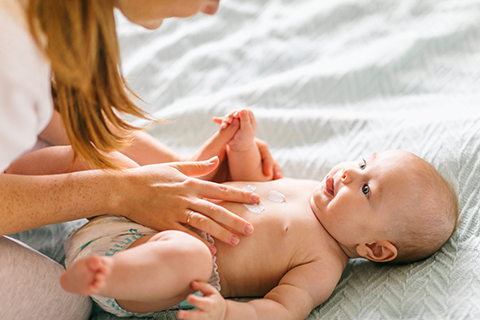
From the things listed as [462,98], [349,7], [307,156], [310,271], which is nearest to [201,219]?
[310,271]

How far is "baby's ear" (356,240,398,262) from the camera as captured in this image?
110 centimetres

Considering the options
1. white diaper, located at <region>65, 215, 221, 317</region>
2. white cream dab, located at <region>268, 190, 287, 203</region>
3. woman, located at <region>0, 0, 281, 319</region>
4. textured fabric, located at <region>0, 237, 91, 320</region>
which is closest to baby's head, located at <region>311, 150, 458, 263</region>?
white cream dab, located at <region>268, 190, 287, 203</region>

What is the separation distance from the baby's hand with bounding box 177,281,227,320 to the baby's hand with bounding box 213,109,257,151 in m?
0.55

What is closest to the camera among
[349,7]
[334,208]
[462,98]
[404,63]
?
[334,208]

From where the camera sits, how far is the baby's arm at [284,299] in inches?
32.5

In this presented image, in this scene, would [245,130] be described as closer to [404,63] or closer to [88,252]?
[88,252]

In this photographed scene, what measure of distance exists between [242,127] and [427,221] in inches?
22.6

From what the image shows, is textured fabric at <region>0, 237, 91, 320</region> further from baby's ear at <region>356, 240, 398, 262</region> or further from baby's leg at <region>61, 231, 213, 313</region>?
baby's ear at <region>356, 240, 398, 262</region>

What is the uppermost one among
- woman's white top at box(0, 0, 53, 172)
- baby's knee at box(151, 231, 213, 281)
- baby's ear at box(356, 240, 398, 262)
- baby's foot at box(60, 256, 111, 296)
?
woman's white top at box(0, 0, 53, 172)

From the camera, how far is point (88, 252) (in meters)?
1.00

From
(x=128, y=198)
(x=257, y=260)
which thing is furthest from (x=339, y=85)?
(x=128, y=198)

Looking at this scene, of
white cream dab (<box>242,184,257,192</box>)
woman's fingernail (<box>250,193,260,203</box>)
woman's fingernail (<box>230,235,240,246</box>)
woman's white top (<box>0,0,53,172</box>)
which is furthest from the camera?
white cream dab (<box>242,184,257,192</box>)

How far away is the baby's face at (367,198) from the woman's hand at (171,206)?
26 cm

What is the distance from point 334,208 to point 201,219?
369mm
